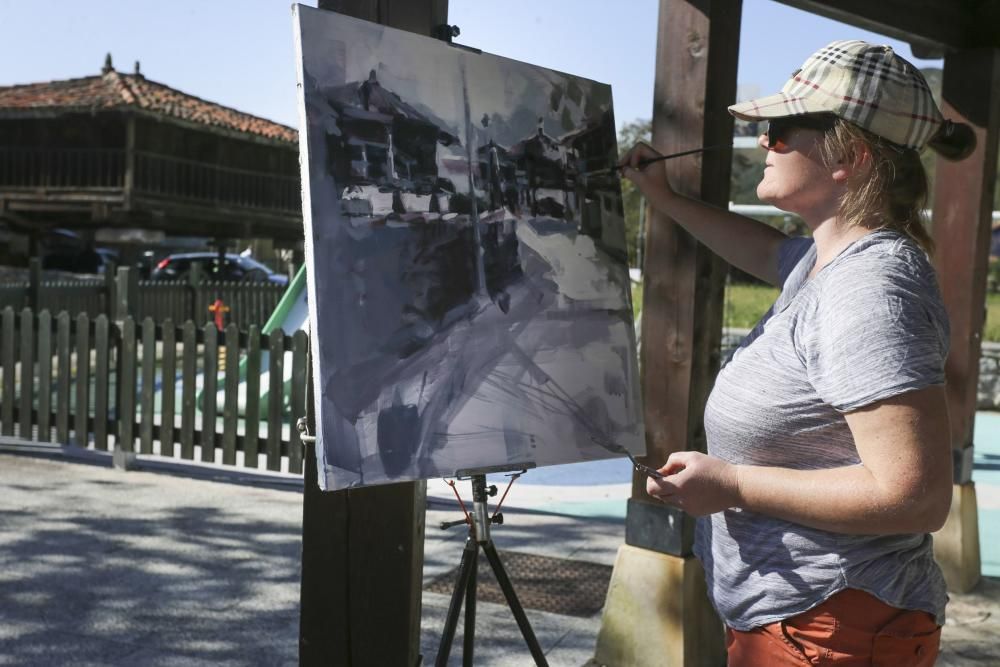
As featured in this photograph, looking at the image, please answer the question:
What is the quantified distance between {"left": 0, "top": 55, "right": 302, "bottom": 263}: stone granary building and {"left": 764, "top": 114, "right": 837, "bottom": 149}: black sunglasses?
26.2m

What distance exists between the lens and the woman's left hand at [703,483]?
76.1 inches

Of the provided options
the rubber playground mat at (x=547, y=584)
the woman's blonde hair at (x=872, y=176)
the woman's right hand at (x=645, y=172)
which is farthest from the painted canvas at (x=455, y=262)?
the rubber playground mat at (x=547, y=584)

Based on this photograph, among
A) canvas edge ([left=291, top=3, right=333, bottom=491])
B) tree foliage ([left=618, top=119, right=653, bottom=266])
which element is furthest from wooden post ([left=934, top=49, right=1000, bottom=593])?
tree foliage ([left=618, top=119, right=653, bottom=266])

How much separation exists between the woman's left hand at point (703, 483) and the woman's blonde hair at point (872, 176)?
51 cm

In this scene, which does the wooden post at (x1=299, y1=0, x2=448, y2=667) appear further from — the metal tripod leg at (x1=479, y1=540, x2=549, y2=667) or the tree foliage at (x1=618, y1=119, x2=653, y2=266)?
the tree foliage at (x1=618, y1=119, x2=653, y2=266)

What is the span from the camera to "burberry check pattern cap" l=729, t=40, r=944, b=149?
1.95m

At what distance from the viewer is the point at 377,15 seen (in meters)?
2.49

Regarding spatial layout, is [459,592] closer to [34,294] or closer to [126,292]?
[126,292]

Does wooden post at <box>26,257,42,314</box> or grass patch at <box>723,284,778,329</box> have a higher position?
grass patch at <box>723,284,778,329</box>

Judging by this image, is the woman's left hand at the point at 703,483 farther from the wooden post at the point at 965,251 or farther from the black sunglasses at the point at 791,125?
the wooden post at the point at 965,251

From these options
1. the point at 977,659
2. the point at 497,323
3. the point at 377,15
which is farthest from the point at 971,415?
the point at 377,15

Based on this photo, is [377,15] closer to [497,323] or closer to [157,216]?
[497,323]

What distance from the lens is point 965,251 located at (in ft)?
18.2

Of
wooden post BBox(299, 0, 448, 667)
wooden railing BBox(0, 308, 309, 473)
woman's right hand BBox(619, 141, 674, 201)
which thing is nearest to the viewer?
wooden post BBox(299, 0, 448, 667)
